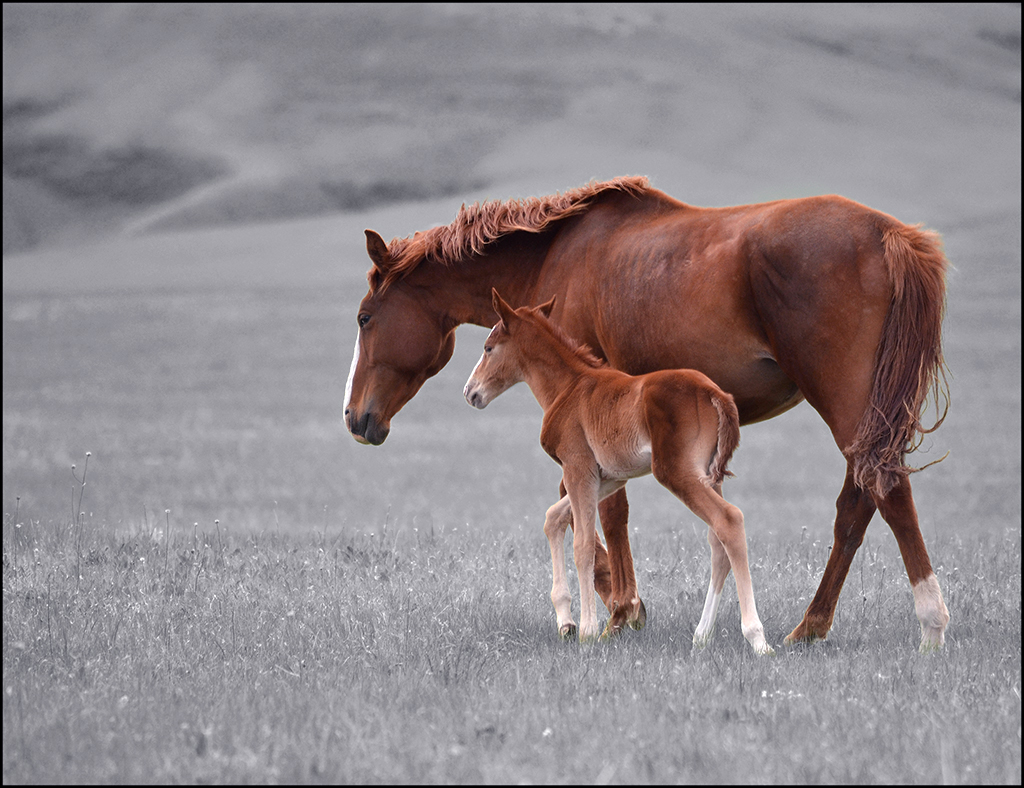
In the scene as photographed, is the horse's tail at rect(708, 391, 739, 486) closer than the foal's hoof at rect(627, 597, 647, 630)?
Yes

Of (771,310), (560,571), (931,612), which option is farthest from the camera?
(560,571)

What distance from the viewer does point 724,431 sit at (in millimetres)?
4523

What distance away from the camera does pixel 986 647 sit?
4.70m

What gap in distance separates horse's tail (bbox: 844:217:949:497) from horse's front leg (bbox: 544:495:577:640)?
153 cm

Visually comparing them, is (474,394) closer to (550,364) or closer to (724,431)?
(550,364)

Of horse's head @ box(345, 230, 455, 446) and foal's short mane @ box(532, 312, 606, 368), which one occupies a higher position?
foal's short mane @ box(532, 312, 606, 368)

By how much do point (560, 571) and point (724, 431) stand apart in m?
1.22

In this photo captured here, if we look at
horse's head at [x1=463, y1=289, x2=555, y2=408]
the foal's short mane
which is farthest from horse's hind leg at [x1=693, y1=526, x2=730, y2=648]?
horse's head at [x1=463, y1=289, x2=555, y2=408]

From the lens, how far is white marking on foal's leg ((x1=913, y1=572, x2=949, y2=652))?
15.6 feet

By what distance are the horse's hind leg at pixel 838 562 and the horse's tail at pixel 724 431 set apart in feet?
2.78

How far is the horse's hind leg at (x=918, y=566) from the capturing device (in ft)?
15.6

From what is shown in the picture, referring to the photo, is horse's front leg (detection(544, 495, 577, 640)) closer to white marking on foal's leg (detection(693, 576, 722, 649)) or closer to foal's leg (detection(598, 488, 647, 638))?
foal's leg (detection(598, 488, 647, 638))

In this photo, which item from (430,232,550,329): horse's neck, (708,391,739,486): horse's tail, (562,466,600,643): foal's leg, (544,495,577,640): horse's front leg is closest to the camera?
(708,391,739,486): horse's tail

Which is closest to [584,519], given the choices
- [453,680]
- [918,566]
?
[453,680]
